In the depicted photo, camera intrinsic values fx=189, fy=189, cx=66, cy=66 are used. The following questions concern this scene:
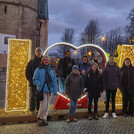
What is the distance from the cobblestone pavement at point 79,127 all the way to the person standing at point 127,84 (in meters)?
0.83

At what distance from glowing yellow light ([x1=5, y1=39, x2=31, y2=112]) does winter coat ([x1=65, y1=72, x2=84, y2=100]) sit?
152 centimetres

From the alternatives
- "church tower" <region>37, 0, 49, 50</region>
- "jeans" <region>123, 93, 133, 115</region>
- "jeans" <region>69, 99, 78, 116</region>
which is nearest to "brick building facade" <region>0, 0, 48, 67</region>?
"church tower" <region>37, 0, 49, 50</region>

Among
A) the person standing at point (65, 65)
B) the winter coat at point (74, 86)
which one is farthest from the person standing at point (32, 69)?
the winter coat at point (74, 86)

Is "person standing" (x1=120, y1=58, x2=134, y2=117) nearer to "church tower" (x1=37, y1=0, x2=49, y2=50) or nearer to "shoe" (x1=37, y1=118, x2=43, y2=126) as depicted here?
"shoe" (x1=37, y1=118, x2=43, y2=126)

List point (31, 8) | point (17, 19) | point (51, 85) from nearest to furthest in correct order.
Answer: point (51, 85), point (17, 19), point (31, 8)

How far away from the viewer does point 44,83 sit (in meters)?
5.67

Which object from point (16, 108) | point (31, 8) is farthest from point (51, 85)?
point (31, 8)

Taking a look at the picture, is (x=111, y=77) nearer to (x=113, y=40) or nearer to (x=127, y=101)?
(x=127, y=101)

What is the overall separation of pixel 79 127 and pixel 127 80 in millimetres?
2538

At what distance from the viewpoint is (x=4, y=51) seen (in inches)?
862

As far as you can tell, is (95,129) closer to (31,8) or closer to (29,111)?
(29,111)

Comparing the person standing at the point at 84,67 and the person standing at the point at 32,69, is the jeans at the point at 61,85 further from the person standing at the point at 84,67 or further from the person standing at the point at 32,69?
the person standing at the point at 32,69

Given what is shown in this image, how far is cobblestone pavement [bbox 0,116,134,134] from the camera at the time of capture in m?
5.17

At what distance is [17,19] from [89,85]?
71.5ft
